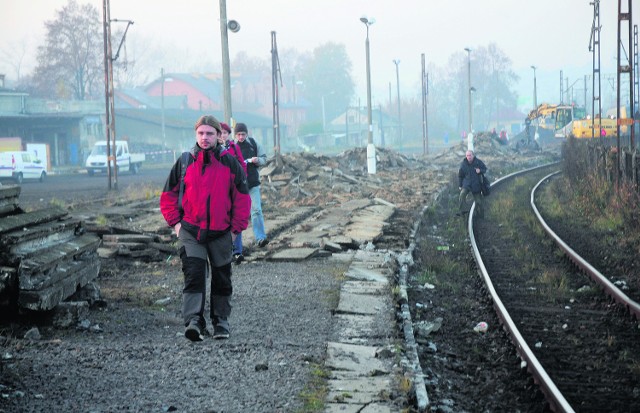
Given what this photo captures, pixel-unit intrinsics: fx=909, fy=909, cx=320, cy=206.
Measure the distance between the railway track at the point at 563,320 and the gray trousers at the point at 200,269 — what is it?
2.87m

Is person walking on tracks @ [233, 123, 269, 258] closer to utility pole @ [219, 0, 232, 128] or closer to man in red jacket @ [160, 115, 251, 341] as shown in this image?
man in red jacket @ [160, 115, 251, 341]

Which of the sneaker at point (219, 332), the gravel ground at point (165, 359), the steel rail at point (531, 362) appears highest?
the sneaker at point (219, 332)

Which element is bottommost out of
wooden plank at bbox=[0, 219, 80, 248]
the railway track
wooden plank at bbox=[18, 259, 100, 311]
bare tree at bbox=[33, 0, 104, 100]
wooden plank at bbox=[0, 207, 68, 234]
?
the railway track

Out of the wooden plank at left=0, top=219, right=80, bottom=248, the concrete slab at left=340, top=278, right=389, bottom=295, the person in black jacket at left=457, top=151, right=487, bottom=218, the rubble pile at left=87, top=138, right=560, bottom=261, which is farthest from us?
the person in black jacket at left=457, top=151, right=487, bottom=218

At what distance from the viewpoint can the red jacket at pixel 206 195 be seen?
7762 mm

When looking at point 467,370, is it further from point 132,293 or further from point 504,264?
point 504,264

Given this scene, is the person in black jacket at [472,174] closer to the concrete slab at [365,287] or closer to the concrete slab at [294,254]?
the concrete slab at [294,254]

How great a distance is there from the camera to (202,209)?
7.76 m

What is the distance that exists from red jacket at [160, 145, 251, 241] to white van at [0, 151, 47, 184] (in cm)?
3883

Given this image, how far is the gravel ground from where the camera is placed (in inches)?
254

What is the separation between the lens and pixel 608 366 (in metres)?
8.54

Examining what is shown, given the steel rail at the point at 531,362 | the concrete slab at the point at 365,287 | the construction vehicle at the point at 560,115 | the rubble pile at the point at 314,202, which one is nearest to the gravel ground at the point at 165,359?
the concrete slab at the point at 365,287

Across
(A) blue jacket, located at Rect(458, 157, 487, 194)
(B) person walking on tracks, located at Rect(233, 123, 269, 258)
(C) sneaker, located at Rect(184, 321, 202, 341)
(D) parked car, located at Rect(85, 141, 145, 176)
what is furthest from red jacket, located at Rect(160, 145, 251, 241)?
(D) parked car, located at Rect(85, 141, 145, 176)

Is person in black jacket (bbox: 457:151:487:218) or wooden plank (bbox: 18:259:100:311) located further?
person in black jacket (bbox: 457:151:487:218)
